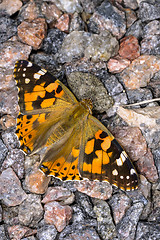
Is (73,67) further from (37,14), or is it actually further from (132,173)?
(132,173)

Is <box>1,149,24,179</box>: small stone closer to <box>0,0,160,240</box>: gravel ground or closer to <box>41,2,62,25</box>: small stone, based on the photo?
<box>0,0,160,240</box>: gravel ground

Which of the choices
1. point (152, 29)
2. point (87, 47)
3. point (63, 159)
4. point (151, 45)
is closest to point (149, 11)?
point (152, 29)

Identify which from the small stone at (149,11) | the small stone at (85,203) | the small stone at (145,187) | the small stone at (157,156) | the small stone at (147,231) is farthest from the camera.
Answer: the small stone at (149,11)

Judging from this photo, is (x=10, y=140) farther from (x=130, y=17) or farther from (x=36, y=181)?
(x=130, y=17)

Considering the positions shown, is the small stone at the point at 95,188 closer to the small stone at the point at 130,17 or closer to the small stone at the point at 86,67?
the small stone at the point at 86,67

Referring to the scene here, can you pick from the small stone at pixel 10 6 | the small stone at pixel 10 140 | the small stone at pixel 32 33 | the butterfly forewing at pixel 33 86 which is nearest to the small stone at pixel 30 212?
the small stone at pixel 10 140

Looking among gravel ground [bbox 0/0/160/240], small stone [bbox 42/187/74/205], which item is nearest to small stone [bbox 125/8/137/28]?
gravel ground [bbox 0/0/160/240]

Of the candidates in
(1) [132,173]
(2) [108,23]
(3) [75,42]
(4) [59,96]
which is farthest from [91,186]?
(2) [108,23]
